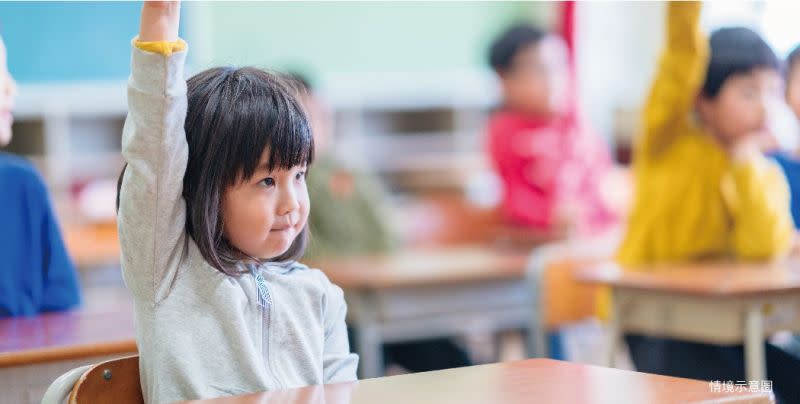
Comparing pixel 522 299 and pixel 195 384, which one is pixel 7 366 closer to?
pixel 195 384

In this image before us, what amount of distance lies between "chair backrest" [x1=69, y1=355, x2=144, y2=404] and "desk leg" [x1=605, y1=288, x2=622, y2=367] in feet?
4.67

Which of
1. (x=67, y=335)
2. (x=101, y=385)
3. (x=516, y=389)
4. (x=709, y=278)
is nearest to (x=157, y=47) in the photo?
(x=101, y=385)

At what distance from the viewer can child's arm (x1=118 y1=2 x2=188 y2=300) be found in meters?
1.22

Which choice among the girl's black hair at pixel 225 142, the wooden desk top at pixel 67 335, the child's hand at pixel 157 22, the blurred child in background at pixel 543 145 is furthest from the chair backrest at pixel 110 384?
the blurred child in background at pixel 543 145

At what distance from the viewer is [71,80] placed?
227 inches

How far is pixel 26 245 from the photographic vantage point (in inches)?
81.4

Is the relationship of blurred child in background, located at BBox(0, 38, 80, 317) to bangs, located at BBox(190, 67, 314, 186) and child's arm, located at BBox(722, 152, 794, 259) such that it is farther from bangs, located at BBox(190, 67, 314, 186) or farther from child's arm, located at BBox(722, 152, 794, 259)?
child's arm, located at BBox(722, 152, 794, 259)

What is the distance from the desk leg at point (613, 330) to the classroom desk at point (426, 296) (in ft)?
1.36

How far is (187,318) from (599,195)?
10.1 feet

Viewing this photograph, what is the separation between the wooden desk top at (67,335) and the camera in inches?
61.3

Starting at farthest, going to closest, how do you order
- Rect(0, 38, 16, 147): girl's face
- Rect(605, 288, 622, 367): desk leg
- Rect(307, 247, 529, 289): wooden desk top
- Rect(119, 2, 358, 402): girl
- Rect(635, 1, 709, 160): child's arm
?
Rect(307, 247, 529, 289): wooden desk top < Rect(635, 1, 709, 160): child's arm < Rect(605, 288, 622, 367): desk leg < Rect(0, 38, 16, 147): girl's face < Rect(119, 2, 358, 402): girl

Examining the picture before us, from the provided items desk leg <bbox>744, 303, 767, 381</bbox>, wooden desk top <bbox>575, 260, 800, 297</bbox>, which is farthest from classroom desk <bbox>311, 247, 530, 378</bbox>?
desk leg <bbox>744, 303, 767, 381</bbox>

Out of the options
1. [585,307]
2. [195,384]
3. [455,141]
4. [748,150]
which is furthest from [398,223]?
[195,384]

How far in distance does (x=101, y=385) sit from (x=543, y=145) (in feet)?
9.90
